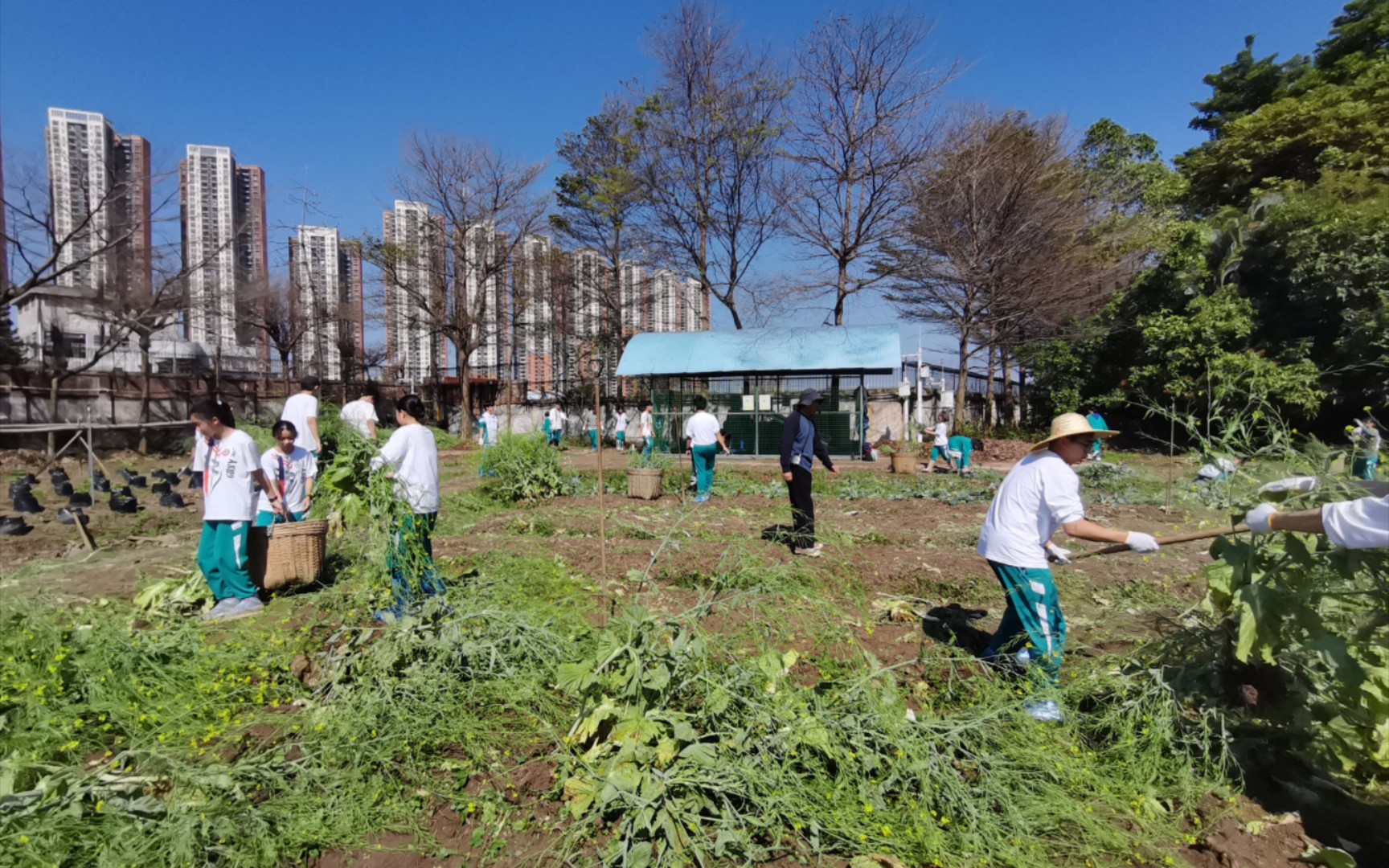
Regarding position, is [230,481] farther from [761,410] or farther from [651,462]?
[761,410]

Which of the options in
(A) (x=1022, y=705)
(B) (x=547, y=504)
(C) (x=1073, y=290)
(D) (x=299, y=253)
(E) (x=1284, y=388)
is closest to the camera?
(A) (x=1022, y=705)

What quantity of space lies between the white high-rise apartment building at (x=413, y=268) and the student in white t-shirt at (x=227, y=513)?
2207cm

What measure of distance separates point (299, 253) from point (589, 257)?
1161 centimetres

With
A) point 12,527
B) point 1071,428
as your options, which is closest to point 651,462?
point 12,527

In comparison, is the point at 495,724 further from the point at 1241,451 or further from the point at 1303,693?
the point at 1241,451

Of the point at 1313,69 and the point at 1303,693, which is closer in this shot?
the point at 1303,693

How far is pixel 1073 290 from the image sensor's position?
70.7 feet

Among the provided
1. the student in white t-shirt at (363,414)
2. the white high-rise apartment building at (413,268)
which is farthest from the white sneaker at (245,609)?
the white high-rise apartment building at (413,268)

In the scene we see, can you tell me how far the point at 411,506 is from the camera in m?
4.28

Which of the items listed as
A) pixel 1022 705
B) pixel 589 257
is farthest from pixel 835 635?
pixel 589 257

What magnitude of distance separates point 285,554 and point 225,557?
374 mm

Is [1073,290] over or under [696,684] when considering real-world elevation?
over

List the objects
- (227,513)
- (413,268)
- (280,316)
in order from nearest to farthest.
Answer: (227,513), (413,268), (280,316)

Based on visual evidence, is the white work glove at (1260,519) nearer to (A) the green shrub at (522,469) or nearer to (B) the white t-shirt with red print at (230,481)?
(B) the white t-shirt with red print at (230,481)
